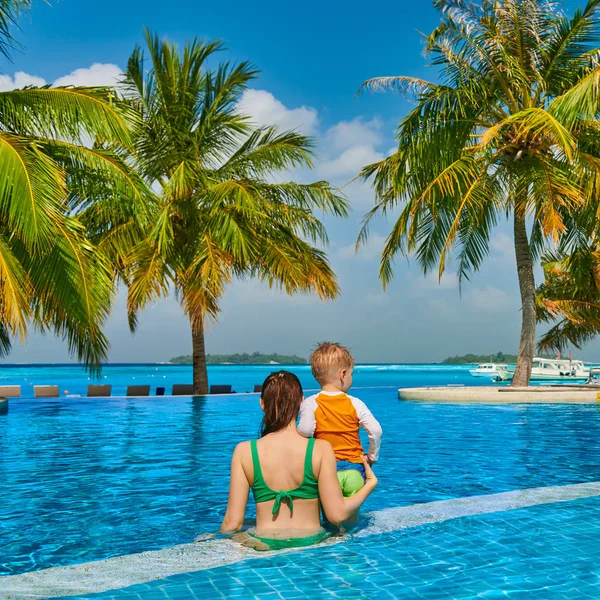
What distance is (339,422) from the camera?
479 cm

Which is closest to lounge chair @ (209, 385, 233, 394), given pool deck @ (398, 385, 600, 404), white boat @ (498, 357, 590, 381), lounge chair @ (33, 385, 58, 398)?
lounge chair @ (33, 385, 58, 398)

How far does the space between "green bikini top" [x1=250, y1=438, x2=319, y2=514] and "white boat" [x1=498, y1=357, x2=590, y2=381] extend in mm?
61341

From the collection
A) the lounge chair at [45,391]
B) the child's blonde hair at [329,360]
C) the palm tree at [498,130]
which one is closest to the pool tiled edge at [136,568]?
the child's blonde hair at [329,360]

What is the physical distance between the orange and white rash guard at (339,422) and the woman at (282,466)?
40 cm

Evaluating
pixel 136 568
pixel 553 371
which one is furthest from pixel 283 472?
pixel 553 371

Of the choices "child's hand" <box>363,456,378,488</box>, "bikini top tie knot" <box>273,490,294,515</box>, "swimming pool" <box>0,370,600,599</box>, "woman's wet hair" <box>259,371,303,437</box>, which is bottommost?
"swimming pool" <box>0,370,600,599</box>

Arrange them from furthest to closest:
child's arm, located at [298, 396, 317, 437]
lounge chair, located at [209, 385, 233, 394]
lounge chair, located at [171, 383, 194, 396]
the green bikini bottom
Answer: lounge chair, located at [209, 385, 233, 394] < lounge chair, located at [171, 383, 194, 396] < child's arm, located at [298, 396, 317, 437] < the green bikini bottom

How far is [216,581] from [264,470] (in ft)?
2.24

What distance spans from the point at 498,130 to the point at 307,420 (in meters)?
16.0

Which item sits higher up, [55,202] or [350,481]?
[55,202]

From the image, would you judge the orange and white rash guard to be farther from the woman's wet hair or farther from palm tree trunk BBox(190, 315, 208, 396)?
palm tree trunk BBox(190, 315, 208, 396)

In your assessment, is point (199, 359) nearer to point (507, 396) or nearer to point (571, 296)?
point (507, 396)

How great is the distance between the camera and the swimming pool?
13.9 feet

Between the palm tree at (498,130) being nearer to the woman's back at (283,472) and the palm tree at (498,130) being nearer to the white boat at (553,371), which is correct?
the woman's back at (283,472)
